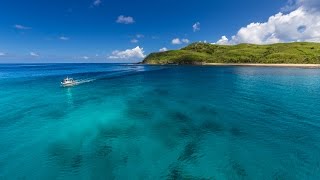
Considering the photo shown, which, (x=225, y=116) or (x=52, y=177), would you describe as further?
(x=225, y=116)

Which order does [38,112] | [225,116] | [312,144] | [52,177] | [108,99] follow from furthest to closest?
[108,99] < [38,112] < [225,116] < [312,144] < [52,177]

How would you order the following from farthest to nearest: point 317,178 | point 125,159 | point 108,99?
point 108,99, point 125,159, point 317,178

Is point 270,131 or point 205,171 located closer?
point 205,171

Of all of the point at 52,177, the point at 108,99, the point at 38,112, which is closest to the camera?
the point at 52,177

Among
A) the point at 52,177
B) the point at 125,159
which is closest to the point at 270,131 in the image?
the point at 125,159

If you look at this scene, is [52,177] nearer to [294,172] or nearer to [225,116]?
[294,172]

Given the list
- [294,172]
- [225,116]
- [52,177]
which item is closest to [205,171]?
[294,172]

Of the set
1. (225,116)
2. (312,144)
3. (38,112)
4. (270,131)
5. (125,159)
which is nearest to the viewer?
(125,159)

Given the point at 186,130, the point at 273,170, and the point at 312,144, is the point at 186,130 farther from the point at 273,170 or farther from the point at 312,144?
the point at 312,144

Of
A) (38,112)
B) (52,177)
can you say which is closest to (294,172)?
(52,177)
